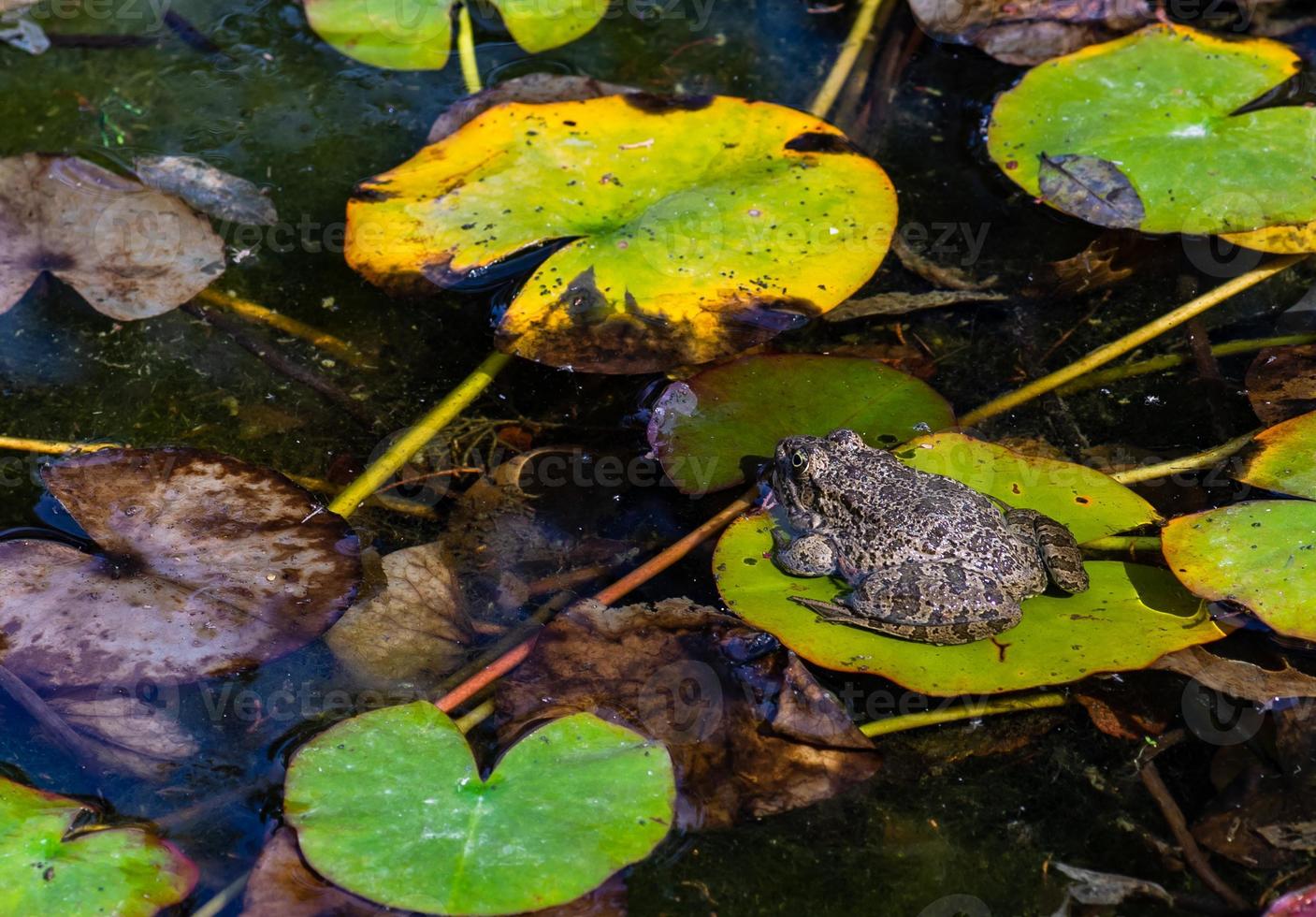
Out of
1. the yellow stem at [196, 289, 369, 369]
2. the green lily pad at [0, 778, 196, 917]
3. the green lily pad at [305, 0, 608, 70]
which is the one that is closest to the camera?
the green lily pad at [0, 778, 196, 917]

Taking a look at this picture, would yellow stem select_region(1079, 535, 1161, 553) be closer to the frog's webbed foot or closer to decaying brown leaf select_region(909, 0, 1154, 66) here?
the frog's webbed foot

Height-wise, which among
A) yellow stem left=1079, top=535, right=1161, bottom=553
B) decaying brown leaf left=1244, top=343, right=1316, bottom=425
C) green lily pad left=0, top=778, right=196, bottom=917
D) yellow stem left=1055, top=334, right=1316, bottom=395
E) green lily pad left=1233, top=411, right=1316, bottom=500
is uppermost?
green lily pad left=1233, top=411, right=1316, bottom=500

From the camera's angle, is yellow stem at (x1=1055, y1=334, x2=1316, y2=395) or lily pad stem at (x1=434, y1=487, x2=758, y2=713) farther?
yellow stem at (x1=1055, y1=334, x2=1316, y2=395)

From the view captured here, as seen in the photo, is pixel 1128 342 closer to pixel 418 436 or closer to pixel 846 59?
pixel 846 59

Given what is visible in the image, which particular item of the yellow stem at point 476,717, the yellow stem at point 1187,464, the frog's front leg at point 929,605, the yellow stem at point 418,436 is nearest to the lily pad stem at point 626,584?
the yellow stem at point 476,717

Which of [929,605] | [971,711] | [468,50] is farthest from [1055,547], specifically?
[468,50]

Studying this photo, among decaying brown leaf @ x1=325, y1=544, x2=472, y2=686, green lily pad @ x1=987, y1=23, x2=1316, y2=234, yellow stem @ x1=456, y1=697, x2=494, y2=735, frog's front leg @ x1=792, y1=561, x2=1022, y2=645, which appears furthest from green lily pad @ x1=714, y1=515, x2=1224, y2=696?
green lily pad @ x1=987, y1=23, x2=1316, y2=234
